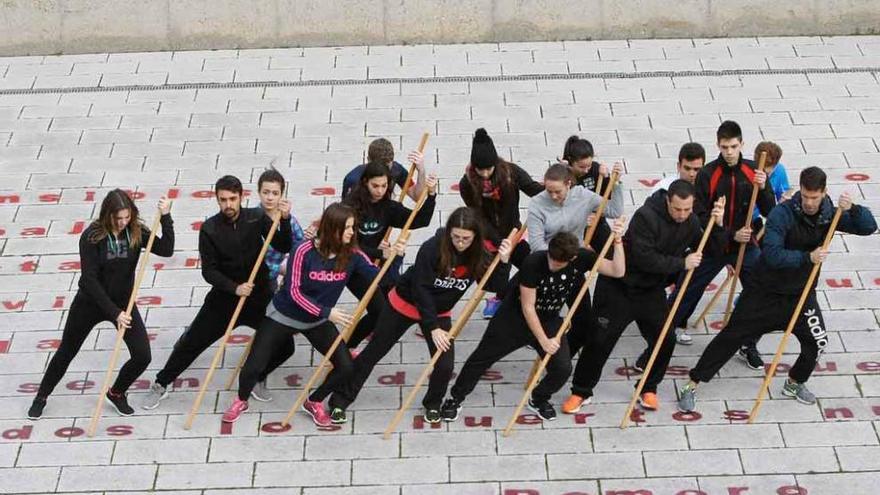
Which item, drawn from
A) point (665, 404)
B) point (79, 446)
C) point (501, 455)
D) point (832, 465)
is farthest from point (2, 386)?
point (832, 465)

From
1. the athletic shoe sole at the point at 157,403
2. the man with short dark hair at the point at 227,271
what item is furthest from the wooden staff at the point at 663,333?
the athletic shoe sole at the point at 157,403

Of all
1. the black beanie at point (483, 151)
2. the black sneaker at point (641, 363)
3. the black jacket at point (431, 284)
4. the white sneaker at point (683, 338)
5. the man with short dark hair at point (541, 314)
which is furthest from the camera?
the white sneaker at point (683, 338)

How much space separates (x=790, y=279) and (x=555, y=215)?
1.80 metres

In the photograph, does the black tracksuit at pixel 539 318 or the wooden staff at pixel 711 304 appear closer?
the black tracksuit at pixel 539 318

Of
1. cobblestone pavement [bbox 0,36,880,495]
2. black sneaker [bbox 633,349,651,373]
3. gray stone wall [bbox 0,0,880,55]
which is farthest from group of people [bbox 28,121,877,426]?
gray stone wall [bbox 0,0,880,55]

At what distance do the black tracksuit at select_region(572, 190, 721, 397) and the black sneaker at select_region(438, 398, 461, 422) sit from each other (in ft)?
3.51

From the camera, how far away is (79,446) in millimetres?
10719

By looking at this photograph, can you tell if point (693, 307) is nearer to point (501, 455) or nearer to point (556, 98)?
point (501, 455)

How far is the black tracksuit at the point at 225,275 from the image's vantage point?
10742mm

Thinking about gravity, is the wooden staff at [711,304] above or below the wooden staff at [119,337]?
below

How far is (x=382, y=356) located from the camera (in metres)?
10.9

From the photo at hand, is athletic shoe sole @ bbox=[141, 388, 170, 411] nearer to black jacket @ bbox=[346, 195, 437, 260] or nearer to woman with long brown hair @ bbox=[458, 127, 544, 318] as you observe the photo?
black jacket @ bbox=[346, 195, 437, 260]

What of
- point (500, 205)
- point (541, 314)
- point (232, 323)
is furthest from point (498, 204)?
point (232, 323)

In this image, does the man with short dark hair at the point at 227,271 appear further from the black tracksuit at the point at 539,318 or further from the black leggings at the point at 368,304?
the black tracksuit at the point at 539,318
